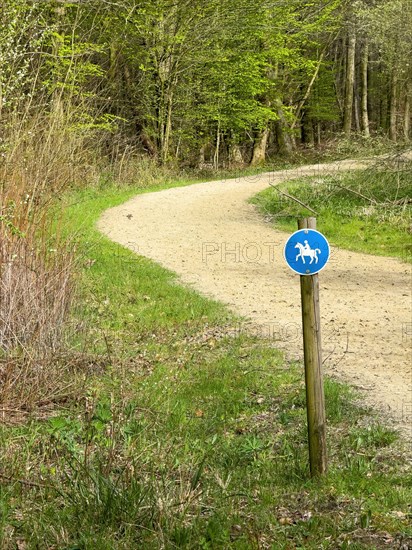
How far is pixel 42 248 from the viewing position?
7.30m

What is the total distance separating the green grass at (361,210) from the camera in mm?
12453

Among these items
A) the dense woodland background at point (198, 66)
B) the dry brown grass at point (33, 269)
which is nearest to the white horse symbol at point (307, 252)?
the dry brown grass at point (33, 269)

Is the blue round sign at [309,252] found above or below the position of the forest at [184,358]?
above

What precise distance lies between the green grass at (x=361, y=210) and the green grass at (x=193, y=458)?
4.52 meters

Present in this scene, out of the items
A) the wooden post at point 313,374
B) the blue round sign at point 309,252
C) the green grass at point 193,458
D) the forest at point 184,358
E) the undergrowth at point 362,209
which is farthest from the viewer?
the undergrowth at point 362,209

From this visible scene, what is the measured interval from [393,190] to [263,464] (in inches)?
360

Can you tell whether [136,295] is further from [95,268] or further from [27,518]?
[27,518]

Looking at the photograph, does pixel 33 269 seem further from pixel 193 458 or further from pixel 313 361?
pixel 313 361

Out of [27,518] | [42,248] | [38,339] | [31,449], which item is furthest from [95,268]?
[27,518]

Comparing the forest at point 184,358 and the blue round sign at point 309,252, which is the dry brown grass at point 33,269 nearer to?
the forest at point 184,358

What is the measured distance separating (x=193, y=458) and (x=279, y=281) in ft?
22.3

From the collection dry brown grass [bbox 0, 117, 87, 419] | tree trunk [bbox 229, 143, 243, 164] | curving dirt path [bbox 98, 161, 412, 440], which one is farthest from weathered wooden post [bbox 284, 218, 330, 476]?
tree trunk [bbox 229, 143, 243, 164]

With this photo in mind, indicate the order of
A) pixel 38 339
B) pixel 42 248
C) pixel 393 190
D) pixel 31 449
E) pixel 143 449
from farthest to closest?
pixel 393 190 < pixel 42 248 < pixel 38 339 < pixel 31 449 < pixel 143 449

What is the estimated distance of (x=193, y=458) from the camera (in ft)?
16.5
